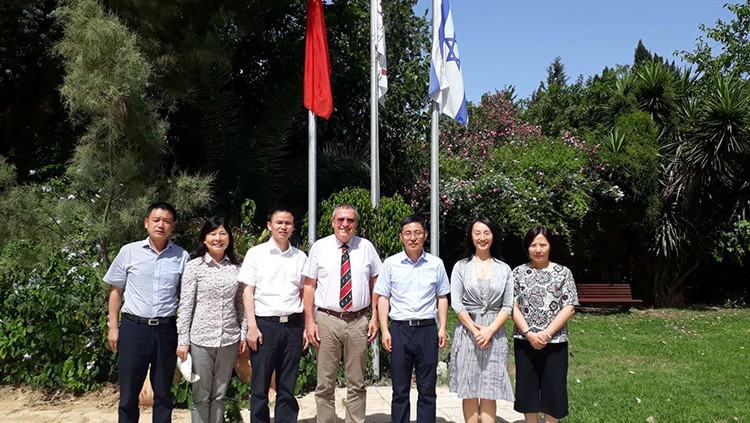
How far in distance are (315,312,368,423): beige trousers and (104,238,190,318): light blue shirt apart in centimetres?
92

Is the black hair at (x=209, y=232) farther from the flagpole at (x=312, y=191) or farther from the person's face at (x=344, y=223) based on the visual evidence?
the flagpole at (x=312, y=191)

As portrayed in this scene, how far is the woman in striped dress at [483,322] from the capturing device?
3824 mm

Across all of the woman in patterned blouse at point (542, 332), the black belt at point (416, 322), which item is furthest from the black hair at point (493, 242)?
the black belt at point (416, 322)

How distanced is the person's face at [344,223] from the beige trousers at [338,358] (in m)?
0.51

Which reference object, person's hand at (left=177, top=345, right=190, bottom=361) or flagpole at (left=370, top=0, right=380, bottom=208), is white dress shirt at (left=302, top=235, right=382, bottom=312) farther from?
flagpole at (left=370, top=0, right=380, bottom=208)

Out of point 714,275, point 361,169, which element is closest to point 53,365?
point 361,169

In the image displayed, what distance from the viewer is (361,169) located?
9.42 metres

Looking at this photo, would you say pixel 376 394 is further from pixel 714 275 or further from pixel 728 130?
pixel 714 275

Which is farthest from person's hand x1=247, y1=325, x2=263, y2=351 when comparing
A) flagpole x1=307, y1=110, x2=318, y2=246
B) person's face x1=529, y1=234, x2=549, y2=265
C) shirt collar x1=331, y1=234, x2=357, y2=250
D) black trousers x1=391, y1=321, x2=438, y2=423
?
flagpole x1=307, y1=110, x2=318, y2=246

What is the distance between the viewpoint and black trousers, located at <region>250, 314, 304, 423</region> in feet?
12.5

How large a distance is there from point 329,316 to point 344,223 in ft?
1.95

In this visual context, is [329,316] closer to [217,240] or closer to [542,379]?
[217,240]

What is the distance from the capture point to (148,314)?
3.67m

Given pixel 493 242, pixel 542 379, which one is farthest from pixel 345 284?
pixel 542 379
